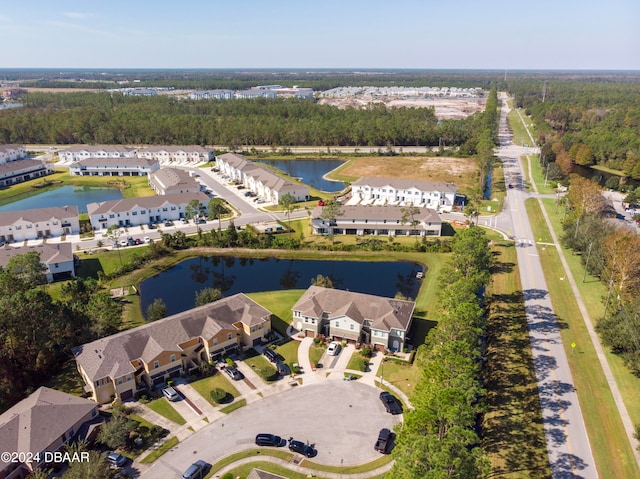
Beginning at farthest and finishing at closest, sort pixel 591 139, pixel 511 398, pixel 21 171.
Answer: pixel 591 139, pixel 21 171, pixel 511 398

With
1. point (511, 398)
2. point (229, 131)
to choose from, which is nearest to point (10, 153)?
point (229, 131)

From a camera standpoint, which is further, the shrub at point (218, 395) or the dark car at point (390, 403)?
the shrub at point (218, 395)

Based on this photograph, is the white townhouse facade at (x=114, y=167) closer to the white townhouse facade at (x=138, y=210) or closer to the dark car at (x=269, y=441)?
the white townhouse facade at (x=138, y=210)

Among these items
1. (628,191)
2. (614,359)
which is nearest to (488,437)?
(614,359)

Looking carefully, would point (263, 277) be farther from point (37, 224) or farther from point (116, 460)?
point (37, 224)

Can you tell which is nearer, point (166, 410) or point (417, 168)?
point (166, 410)

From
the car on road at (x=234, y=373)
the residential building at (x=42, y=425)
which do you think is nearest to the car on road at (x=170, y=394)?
the car on road at (x=234, y=373)

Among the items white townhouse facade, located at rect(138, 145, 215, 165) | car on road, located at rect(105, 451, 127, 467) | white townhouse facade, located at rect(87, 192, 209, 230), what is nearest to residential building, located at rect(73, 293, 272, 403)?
car on road, located at rect(105, 451, 127, 467)
